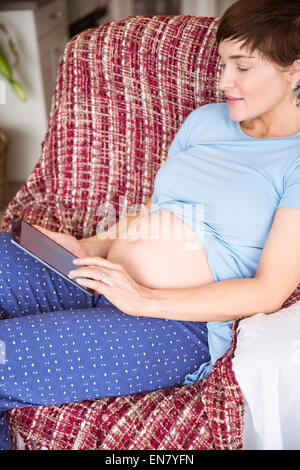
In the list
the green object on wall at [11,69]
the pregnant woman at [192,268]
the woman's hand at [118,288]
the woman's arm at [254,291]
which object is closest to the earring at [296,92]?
the pregnant woman at [192,268]

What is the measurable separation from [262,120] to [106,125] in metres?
0.52

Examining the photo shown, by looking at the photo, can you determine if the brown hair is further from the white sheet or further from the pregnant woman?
the white sheet

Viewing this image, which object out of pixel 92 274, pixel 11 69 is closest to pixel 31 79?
pixel 11 69

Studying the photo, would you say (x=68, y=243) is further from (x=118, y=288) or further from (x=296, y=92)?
(x=296, y=92)

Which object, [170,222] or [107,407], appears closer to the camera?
[107,407]

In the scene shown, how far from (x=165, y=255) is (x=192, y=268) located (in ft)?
0.21

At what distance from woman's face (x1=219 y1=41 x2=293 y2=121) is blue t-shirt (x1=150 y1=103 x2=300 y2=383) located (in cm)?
7

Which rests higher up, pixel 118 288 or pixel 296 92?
pixel 296 92

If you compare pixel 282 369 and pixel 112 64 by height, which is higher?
pixel 112 64

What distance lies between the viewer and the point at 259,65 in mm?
1143

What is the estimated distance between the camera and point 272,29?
111 centimetres

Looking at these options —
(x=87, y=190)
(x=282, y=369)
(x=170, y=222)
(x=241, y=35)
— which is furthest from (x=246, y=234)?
(x=87, y=190)

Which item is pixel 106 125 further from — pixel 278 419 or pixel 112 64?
pixel 278 419
